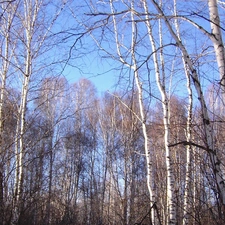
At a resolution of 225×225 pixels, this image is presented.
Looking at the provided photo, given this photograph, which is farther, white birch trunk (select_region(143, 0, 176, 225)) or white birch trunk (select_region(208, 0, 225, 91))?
white birch trunk (select_region(143, 0, 176, 225))

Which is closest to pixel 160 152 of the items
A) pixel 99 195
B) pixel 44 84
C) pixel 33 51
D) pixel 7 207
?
pixel 44 84

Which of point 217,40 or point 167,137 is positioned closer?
point 217,40

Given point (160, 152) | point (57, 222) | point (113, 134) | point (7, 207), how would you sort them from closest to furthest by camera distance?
point (7, 207) → point (160, 152) → point (57, 222) → point (113, 134)

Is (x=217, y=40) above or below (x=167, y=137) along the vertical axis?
below

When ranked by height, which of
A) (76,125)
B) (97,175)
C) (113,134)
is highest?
(76,125)

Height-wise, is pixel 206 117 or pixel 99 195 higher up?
pixel 99 195

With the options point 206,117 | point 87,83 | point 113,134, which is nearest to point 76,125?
point 87,83

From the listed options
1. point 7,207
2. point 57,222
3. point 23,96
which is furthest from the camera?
point 57,222

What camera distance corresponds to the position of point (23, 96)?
8922mm

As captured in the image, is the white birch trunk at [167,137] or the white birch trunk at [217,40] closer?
the white birch trunk at [217,40]

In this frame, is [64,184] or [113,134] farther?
[64,184]

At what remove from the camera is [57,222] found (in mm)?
14539

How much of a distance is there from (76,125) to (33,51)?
14219 mm

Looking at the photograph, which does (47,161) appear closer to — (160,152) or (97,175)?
(97,175)
